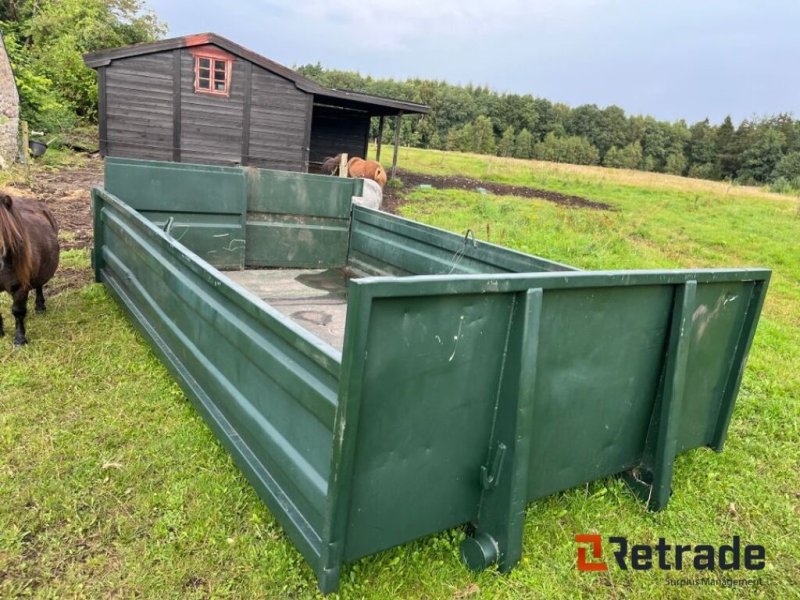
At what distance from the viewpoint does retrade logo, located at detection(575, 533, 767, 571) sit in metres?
2.37

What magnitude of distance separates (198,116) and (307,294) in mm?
12116

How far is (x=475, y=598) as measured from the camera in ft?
6.87

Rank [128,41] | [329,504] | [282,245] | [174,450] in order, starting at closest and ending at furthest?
[329,504]
[174,450]
[282,245]
[128,41]

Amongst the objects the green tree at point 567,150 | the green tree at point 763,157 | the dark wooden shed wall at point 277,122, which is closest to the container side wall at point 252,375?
the dark wooden shed wall at point 277,122

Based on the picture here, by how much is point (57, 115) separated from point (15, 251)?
1832 centimetres

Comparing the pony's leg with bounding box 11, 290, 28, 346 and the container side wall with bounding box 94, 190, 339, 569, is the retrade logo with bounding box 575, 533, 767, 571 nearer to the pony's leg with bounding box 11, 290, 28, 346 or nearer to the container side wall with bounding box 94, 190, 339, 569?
the container side wall with bounding box 94, 190, 339, 569

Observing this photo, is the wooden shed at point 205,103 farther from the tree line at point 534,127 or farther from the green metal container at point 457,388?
the tree line at point 534,127

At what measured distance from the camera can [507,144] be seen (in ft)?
213

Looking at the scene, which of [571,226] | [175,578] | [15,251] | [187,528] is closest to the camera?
[175,578]

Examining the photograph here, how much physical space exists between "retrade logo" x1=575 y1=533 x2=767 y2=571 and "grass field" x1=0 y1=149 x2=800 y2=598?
0.14 ft

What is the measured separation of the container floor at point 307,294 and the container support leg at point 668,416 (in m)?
2.10

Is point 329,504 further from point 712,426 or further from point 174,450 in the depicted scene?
point 712,426

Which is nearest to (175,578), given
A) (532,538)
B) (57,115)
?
(532,538)

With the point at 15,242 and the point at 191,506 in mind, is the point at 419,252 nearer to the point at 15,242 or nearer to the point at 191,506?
the point at 191,506
